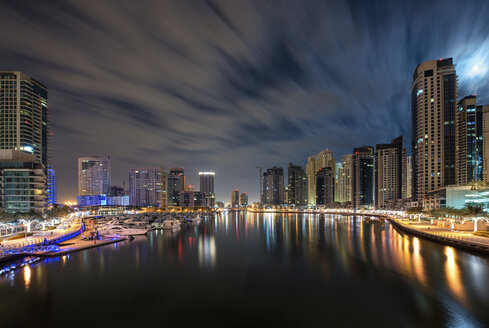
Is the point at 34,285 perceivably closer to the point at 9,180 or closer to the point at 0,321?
the point at 0,321

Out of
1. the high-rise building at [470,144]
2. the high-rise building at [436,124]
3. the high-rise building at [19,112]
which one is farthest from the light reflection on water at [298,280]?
the high-rise building at [470,144]

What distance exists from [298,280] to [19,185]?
253 ft

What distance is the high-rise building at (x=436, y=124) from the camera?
365ft

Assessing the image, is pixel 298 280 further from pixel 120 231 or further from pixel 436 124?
pixel 436 124

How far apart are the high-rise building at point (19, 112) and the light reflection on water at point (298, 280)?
97365 millimetres

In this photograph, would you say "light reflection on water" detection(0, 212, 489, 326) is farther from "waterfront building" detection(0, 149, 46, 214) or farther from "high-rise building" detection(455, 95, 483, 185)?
"high-rise building" detection(455, 95, 483, 185)

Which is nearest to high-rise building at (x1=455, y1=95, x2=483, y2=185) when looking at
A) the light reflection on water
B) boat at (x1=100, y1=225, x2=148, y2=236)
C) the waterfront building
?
the light reflection on water

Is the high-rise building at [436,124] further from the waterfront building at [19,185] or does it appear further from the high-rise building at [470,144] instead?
the waterfront building at [19,185]

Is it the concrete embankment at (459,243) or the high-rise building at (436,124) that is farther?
the high-rise building at (436,124)

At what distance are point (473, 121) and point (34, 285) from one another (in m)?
164

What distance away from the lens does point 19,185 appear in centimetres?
6694

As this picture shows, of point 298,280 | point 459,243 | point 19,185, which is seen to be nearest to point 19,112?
point 19,185

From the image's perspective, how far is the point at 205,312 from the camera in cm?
2075

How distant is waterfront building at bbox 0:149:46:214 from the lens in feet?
217
